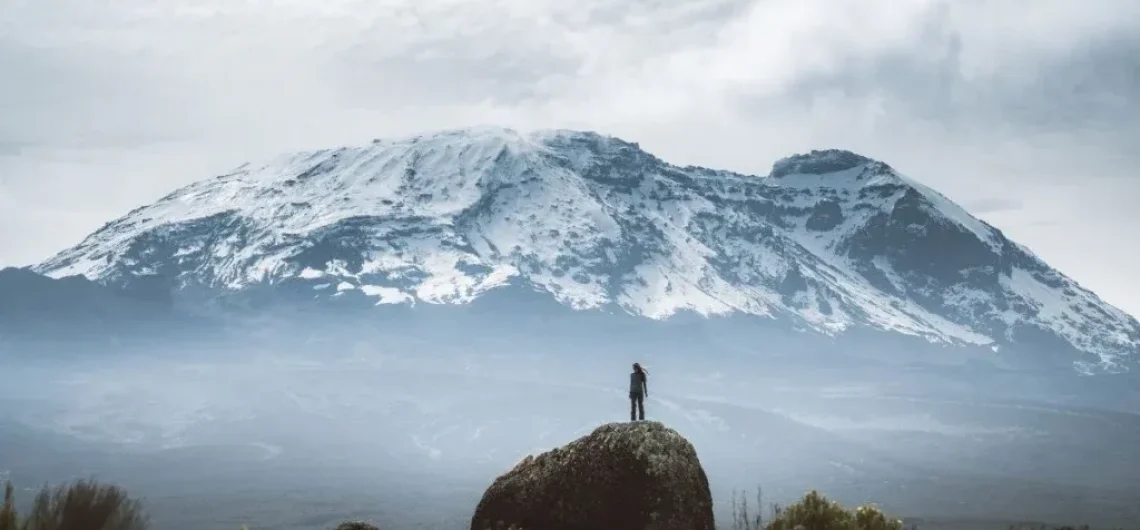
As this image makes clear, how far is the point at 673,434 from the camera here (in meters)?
22.7

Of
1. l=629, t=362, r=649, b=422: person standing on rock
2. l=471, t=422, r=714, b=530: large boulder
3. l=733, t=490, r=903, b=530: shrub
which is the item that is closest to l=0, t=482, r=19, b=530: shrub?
l=471, t=422, r=714, b=530: large boulder

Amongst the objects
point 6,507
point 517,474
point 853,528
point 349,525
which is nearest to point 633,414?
point 517,474

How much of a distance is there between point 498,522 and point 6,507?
11086 millimetres

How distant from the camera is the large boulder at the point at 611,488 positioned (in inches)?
850

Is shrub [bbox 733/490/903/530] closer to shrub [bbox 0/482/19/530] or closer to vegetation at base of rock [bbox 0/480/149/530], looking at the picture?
shrub [bbox 0/482/19/530]

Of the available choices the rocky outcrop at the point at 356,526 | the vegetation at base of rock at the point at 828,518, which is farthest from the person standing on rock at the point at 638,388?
the rocky outcrop at the point at 356,526

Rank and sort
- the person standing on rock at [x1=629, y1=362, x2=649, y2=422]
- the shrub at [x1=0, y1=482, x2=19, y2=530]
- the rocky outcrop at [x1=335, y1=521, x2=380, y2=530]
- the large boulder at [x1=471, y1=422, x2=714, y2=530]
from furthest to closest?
the person standing on rock at [x1=629, y1=362, x2=649, y2=422]
the shrub at [x1=0, y1=482, x2=19, y2=530]
the large boulder at [x1=471, y1=422, x2=714, y2=530]
the rocky outcrop at [x1=335, y1=521, x2=380, y2=530]

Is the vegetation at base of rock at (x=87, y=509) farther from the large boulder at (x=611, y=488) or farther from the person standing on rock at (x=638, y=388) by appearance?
the person standing on rock at (x=638, y=388)

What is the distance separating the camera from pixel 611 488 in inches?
866

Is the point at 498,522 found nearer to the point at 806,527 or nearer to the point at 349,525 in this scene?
the point at 349,525

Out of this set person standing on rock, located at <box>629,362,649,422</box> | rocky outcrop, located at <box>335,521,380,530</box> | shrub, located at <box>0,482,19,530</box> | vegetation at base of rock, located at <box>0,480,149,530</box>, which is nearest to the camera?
rocky outcrop, located at <box>335,521,380,530</box>

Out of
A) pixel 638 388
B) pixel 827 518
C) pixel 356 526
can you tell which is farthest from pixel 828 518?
pixel 356 526

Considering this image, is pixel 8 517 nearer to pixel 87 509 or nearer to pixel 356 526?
pixel 87 509

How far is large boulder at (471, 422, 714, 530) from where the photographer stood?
850 inches
